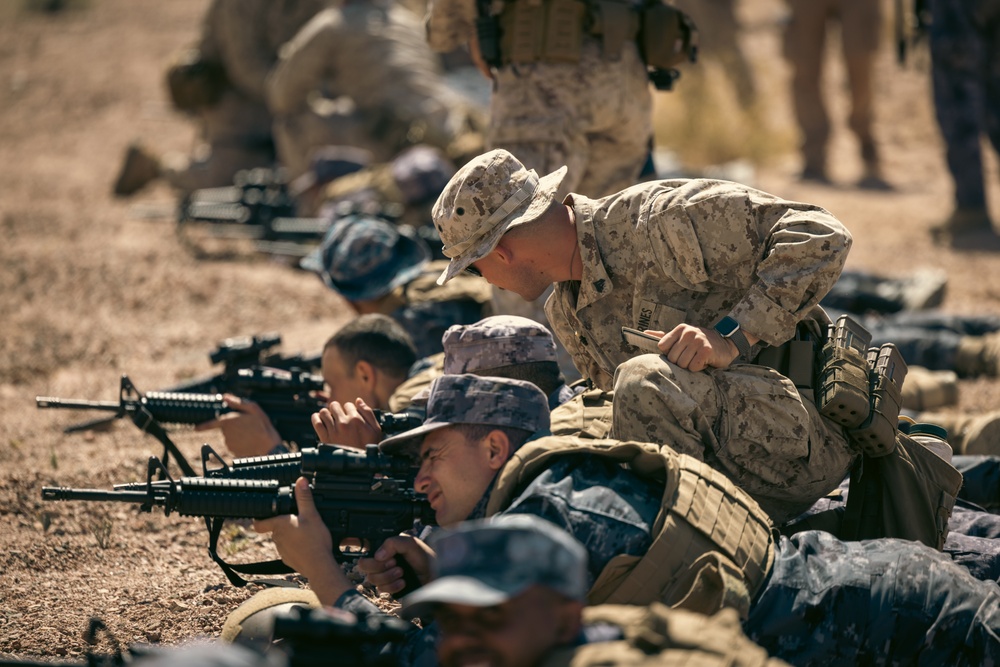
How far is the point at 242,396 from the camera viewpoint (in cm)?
489

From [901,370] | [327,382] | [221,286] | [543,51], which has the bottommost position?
[221,286]

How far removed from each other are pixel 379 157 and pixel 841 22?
4765 mm

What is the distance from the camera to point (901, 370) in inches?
148

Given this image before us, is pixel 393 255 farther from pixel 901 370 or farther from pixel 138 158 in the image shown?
pixel 138 158

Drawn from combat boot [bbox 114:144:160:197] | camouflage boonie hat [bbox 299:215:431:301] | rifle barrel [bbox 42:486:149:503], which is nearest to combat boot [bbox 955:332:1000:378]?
camouflage boonie hat [bbox 299:215:431:301]

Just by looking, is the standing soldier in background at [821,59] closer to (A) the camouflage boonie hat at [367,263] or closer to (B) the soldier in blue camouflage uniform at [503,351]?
(A) the camouflage boonie hat at [367,263]

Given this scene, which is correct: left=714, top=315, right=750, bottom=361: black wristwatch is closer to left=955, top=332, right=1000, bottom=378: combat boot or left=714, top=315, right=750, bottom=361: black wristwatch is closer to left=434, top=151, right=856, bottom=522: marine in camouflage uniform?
→ left=434, top=151, right=856, bottom=522: marine in camouflage uniform

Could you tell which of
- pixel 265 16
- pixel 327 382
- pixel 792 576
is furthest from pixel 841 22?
pixel 792 576

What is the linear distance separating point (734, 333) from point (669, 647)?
1.42 meters

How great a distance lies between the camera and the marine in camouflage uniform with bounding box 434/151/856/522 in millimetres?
3420

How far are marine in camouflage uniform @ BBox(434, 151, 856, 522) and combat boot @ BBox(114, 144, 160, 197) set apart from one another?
9.82 metres

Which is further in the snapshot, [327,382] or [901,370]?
[327,382]

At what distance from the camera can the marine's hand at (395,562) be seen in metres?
3.23

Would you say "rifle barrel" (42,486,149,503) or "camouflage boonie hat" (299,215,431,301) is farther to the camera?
"camouflage boonie hat" (299,215,431,301)
